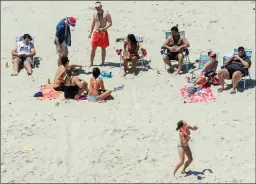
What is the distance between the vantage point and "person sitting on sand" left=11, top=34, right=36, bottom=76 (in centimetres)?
1461

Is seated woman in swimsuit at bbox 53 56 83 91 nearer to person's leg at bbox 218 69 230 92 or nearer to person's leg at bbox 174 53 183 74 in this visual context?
person's leg at bbox 174 53 183 74

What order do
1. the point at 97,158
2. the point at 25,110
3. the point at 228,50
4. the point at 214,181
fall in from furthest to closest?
1. the point at 228,50
2. the point at 25,110
3. the point at 97,158
4. the point at 214,181

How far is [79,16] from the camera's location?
18.4 metres

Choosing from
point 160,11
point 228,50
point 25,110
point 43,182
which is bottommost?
point 43,182

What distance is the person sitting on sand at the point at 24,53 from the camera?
1461 cm

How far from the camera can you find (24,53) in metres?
14.8

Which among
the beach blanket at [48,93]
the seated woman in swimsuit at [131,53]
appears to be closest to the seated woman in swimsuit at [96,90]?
the beach blanket at [48,93]

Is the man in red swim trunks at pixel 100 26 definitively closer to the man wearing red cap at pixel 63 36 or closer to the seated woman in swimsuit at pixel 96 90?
the man wearing red cap at pixel 63 36

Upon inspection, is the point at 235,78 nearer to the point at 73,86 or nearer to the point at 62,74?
the point at 73,86

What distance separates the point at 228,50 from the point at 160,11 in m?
3.65

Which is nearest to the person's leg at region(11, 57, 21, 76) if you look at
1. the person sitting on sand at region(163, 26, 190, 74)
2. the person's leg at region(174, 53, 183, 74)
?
the person sitting on sand at region(163, 26, 190, 74)

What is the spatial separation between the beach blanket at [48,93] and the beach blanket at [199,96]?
282 cm

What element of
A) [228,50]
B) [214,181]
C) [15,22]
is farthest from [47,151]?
[15,22]

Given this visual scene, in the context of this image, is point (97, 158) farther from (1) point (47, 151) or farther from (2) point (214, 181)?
A: (2) point (214, 181)
